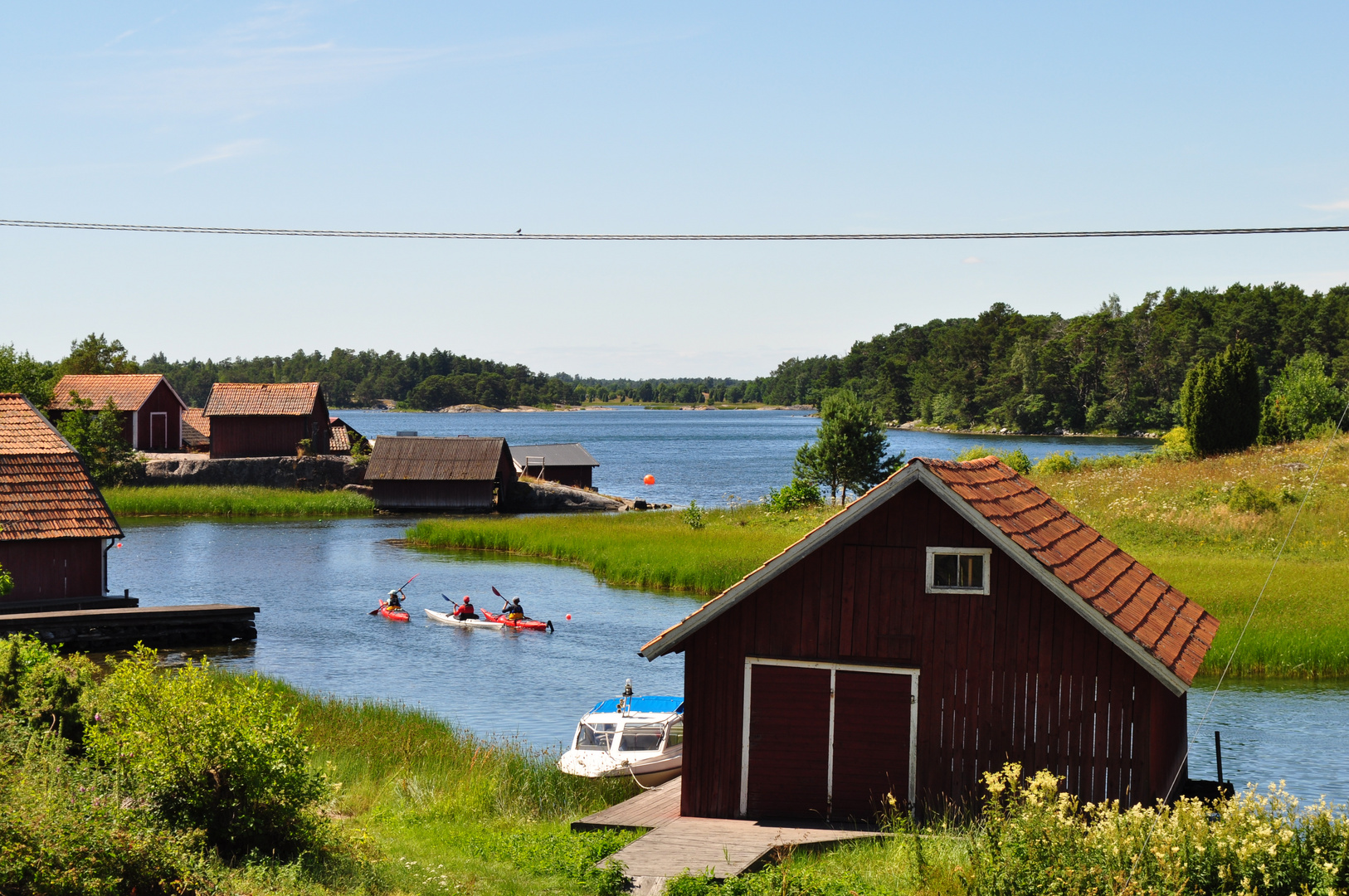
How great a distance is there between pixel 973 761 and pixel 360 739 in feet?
36.4

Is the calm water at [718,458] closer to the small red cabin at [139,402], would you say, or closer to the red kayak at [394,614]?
the small red cabin at [139,402]

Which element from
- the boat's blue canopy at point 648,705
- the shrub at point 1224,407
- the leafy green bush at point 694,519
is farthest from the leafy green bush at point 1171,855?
the shrub at point 1224,407

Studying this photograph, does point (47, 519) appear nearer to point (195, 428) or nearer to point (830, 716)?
point (830, 716)

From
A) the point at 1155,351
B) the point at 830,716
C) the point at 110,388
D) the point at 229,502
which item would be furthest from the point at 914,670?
the point at 1155,351

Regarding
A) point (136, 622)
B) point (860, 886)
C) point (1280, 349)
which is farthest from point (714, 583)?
point (1280, 349)

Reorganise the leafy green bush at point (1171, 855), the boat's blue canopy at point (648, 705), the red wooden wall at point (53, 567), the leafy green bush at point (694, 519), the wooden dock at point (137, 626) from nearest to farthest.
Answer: the leafy green bush at point (1171, 855) < the boat's blue canopy at point (648, 705) < the wooden dock at point (137, 626) < the red wooden wall at point (53, 567) < the leafy green bush at point (694, 519)

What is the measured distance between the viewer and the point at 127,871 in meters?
9.66

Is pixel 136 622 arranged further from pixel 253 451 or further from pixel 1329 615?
pixel 253 451

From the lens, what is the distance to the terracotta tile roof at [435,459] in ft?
240

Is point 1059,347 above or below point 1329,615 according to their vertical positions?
above

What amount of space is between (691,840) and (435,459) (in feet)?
206

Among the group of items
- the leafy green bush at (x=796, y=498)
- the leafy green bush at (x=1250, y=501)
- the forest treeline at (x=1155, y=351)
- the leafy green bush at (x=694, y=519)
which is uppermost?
the forest treeline at (x=1155, y=351)

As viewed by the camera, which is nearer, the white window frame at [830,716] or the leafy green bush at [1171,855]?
the leafy green bush at [1171,855]

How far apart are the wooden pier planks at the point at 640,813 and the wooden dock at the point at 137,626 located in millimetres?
17590
